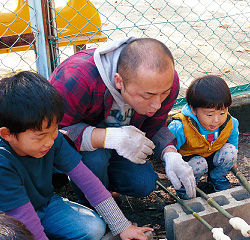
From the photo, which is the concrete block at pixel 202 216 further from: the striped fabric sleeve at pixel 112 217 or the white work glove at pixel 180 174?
the striped fabric sleeve at pixel 112 217

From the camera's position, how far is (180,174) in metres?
2.33

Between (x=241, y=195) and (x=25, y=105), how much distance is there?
1.44 meters

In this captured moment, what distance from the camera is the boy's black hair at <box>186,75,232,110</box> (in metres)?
2.54

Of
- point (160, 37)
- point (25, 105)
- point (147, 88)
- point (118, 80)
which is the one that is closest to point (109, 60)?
point (118, 80)

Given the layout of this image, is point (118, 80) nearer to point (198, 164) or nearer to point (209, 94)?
point (209, 94)

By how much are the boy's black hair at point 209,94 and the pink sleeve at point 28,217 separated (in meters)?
1.34

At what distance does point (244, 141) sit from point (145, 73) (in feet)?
5.93

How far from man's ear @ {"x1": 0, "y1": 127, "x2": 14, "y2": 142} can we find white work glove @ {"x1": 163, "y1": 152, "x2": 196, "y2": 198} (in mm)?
1002

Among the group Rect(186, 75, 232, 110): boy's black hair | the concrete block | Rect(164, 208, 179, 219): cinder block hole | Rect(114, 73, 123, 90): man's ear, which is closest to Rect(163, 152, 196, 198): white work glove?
the concrete block

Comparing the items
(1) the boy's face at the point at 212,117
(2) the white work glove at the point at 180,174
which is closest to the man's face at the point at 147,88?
(2) the white work glove at the point at 180,174

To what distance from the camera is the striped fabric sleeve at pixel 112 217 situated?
6.88 feet

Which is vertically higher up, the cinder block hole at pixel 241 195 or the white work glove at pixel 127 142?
the white work glove at pixel 127 142

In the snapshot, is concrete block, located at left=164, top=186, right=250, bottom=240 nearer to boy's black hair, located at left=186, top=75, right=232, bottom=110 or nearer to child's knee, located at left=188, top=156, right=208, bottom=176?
child's knee, located at left=188, top=156, right=208, bottom=176

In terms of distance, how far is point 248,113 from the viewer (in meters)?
3.67
